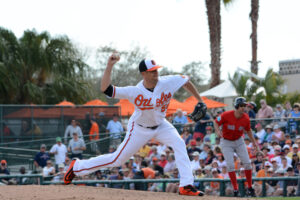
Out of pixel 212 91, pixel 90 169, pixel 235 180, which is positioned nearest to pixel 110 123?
pixel 212 91

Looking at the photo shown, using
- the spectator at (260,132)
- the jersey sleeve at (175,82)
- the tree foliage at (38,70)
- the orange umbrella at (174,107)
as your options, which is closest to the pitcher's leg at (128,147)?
the jersey sleeve at (175,82)

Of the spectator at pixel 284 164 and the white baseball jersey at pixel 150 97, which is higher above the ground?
the white baseball jersey at pixel 150 97

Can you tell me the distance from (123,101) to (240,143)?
12.8 m

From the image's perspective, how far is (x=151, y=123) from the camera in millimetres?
7250

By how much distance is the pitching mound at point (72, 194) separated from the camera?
7.05 metres

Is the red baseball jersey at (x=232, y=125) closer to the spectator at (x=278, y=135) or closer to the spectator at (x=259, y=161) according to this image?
the spectator at (x=259, y=161)

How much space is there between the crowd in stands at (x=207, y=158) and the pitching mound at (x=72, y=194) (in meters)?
3.43

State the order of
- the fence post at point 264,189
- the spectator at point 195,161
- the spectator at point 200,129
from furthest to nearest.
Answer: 1. the spectator at point 200,129
2. the spectator at point 195,161
3. the fence post at point 264,189

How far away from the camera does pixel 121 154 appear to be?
724 centimetres

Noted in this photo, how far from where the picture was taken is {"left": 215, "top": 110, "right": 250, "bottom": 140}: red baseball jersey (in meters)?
9.69

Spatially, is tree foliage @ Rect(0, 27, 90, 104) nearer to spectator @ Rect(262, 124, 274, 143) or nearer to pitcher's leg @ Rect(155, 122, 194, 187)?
spectator @ Rect(262, 124, 274, 143)

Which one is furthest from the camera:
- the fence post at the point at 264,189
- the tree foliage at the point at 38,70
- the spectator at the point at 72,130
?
the tree foliage at the point at 38,70

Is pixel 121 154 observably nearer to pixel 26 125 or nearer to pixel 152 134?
pixel 152 134

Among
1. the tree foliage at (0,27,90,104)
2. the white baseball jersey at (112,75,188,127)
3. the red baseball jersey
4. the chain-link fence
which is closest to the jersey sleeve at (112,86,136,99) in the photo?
the white baseball jersey at (112,75,188,127)
